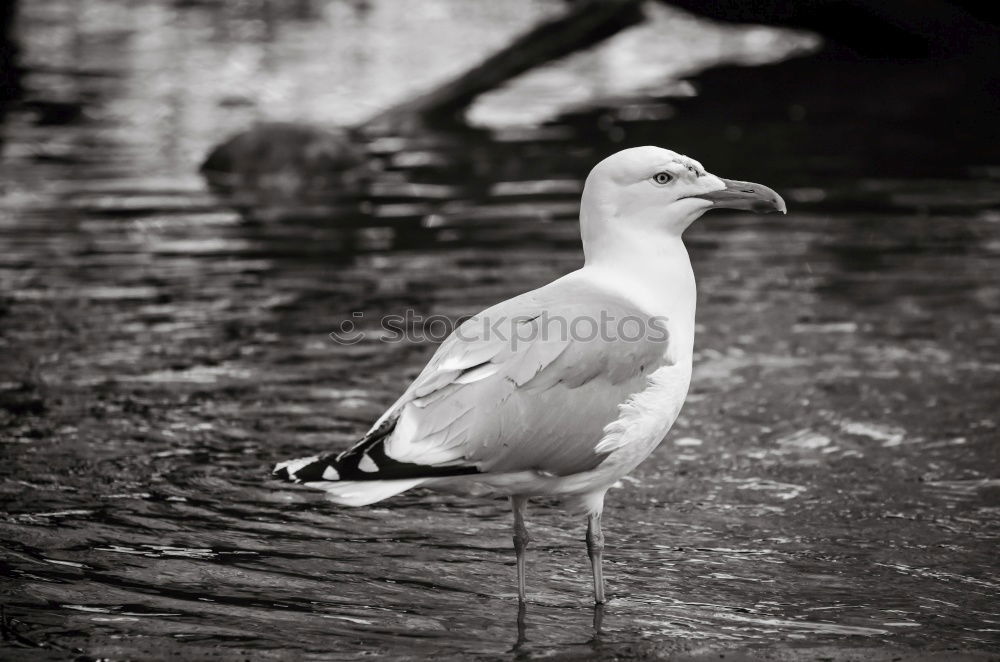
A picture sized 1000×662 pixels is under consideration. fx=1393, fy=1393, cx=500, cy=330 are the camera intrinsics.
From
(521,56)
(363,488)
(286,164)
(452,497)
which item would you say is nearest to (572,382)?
(363,488)

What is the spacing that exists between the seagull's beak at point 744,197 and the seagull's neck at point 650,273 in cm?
22

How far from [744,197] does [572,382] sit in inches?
44.3

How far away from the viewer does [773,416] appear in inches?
294

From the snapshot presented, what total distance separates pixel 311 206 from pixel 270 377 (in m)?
5.56

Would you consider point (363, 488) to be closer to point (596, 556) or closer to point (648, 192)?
point (596, 556)

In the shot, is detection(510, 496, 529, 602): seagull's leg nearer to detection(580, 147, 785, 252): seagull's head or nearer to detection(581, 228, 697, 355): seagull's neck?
detection(581, 228, 697, 355): seagull's neck

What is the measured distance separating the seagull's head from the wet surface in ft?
4.50

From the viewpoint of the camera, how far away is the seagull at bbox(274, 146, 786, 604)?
4.84 meters

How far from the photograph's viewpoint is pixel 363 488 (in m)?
4.76

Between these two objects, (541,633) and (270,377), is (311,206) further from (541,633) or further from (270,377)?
(541,633)

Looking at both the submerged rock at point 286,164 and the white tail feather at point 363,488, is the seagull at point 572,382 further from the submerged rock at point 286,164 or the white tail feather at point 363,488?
the submerged rock at point 286,164

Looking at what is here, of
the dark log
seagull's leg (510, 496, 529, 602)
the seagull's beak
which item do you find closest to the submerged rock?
the dark log

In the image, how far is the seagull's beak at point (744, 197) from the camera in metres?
5.50

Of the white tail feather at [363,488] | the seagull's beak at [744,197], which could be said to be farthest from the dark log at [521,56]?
the white tail feather at [363,488]
